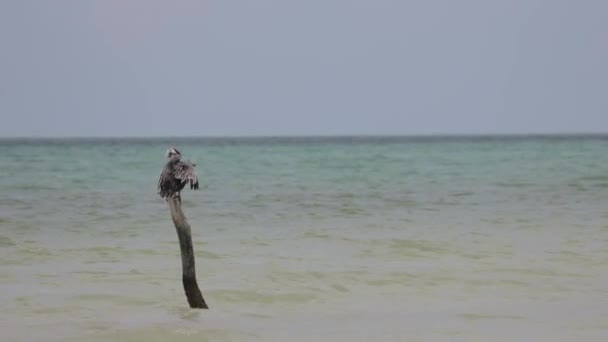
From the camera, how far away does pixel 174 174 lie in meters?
8.93

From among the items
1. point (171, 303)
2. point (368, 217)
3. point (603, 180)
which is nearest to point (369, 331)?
point (171, 303)

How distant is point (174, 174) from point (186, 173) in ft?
0.42

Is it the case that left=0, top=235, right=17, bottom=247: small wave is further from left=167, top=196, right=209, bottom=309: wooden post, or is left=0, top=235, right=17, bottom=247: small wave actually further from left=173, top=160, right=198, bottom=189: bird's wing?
left=173, top=160, right=198, bottom=189: bird's wing

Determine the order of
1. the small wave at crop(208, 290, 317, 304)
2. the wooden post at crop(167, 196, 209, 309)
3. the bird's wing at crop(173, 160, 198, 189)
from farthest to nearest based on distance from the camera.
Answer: the small wave at crop(208, 290, 317, 304) → the wooden post at crop(167, 196, 209, 309) → the bird's wing at crop(173, 160, 198, 189)

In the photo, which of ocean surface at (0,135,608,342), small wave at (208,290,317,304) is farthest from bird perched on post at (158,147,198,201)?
small wave at (208,290,317,304)

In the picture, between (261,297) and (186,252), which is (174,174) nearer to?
(186,252)

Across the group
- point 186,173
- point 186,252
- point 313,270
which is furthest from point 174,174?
point 313,270

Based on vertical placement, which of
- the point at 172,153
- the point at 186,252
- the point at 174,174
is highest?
the point at 172,153

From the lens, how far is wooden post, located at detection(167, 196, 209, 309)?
30.5ft

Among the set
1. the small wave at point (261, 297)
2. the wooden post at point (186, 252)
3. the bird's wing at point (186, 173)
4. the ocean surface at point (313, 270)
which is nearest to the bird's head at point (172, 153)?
the bird's wing at point (186, 173)

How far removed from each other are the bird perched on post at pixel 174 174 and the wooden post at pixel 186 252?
0.54 ft

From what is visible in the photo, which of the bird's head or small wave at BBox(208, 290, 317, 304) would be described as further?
small wave at BBox(208, 290, 317, 304)

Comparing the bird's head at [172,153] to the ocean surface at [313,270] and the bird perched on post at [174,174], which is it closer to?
the bird perched on post at [174,174]

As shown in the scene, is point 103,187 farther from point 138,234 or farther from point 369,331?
point 369,331
